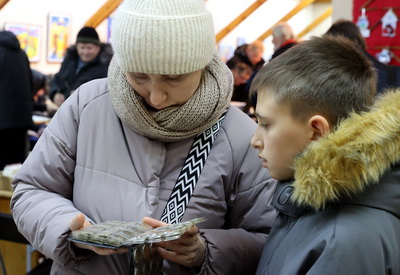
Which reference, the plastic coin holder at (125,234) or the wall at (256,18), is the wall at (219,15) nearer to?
the wall at (256,18)

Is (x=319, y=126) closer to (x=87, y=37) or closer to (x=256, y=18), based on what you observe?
(x=87, y=37)

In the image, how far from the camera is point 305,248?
1226mm

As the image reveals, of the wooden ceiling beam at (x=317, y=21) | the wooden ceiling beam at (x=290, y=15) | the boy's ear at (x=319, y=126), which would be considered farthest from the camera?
the wooden ceiling beam at (x=317, y=21)

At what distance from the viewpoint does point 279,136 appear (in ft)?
4.42

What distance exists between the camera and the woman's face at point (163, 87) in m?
1.60

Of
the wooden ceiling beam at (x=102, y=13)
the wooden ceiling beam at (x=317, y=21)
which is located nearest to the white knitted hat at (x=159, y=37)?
the wooden ceiling beam at (x=102, y=13)

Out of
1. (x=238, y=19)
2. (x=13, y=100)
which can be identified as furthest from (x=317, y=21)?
(x=13, y=100)

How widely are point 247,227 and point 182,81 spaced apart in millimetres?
468

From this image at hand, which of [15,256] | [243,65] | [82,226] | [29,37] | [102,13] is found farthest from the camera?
[102,13]

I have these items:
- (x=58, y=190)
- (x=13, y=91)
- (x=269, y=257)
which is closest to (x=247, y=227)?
(x=269, y=257)

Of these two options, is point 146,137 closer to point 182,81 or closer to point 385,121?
point 182,81

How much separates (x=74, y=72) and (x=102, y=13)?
4.23m

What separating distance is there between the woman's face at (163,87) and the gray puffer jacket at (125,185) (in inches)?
4.9

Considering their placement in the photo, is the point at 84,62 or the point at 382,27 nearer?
the point at 84,62
